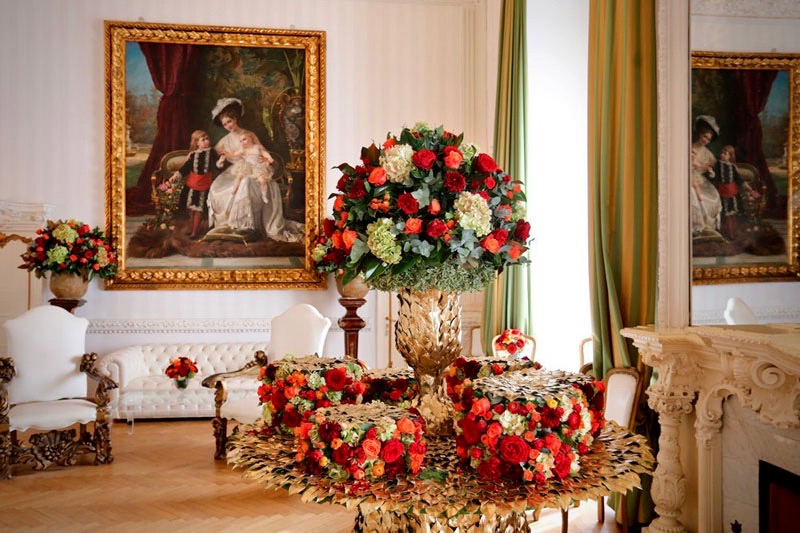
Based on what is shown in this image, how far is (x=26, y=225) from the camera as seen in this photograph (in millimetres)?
7875

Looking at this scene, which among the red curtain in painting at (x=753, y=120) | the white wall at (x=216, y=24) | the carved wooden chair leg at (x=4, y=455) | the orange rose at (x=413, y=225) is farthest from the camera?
the white wall at (x=216, y=24)

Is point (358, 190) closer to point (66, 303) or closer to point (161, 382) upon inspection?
point (161, 382)

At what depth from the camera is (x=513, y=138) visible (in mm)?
6543

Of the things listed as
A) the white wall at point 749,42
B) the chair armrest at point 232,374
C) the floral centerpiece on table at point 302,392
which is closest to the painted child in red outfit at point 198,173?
the chair armrest at point 232,374

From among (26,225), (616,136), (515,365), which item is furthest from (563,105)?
(26,225)

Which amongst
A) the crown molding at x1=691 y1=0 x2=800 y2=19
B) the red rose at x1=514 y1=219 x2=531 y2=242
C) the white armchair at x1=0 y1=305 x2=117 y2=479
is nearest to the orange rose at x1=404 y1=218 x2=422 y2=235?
the red rose at x1=514 y1=219 x2=531 y2=242

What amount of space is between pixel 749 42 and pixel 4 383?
589cm

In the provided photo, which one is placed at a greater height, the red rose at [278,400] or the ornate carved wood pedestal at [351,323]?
the red rose at [278,400]

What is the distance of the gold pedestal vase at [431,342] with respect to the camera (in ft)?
7.69

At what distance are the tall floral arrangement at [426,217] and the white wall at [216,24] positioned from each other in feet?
19.3

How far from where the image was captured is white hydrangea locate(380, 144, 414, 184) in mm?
2182

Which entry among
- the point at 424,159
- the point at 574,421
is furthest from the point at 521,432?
the point at 424,159

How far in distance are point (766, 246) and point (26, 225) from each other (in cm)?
781

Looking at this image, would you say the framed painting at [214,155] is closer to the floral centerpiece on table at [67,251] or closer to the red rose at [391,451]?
the floral centerpiece on table at [67,251]
